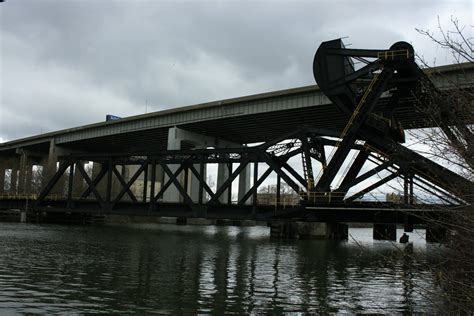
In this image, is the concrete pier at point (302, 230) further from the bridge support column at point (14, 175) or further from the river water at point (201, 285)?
the bridge support column at point (14, 175)

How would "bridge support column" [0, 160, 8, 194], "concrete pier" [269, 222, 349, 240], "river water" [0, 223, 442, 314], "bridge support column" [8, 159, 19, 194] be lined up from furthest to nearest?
"bridge support column" [8, 159, 19, 194]
"bridge support column" [0, 160, 8, 194]
"concrete pier" [269, 222, 349, 240]
"river water" [0, 223, 442, 314]

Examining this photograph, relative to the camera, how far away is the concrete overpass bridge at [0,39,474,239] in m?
28.9

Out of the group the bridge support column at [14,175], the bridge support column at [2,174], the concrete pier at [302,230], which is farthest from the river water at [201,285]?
the bridge support column at [14,175]

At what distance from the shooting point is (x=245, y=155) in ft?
140

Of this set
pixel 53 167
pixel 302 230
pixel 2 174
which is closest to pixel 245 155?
pixel 302 230

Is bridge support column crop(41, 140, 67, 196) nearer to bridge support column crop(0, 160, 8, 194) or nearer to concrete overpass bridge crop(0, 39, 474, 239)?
concrete overpass bridge crop(0, 39, 474, 239)

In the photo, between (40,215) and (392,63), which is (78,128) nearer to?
(40,215)

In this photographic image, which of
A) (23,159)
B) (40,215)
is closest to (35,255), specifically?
(40,215)

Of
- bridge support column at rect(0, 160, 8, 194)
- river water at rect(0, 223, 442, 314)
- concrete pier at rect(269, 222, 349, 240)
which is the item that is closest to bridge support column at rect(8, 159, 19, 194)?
bridge support column at rect(0, 160, 8, 194)

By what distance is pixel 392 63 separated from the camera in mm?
32969

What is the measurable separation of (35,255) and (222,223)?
233 ft

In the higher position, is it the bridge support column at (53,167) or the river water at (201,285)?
the bridge support column at (53,167)

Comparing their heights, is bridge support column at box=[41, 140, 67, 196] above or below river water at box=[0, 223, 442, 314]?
above

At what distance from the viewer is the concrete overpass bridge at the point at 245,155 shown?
28938 millimetres
